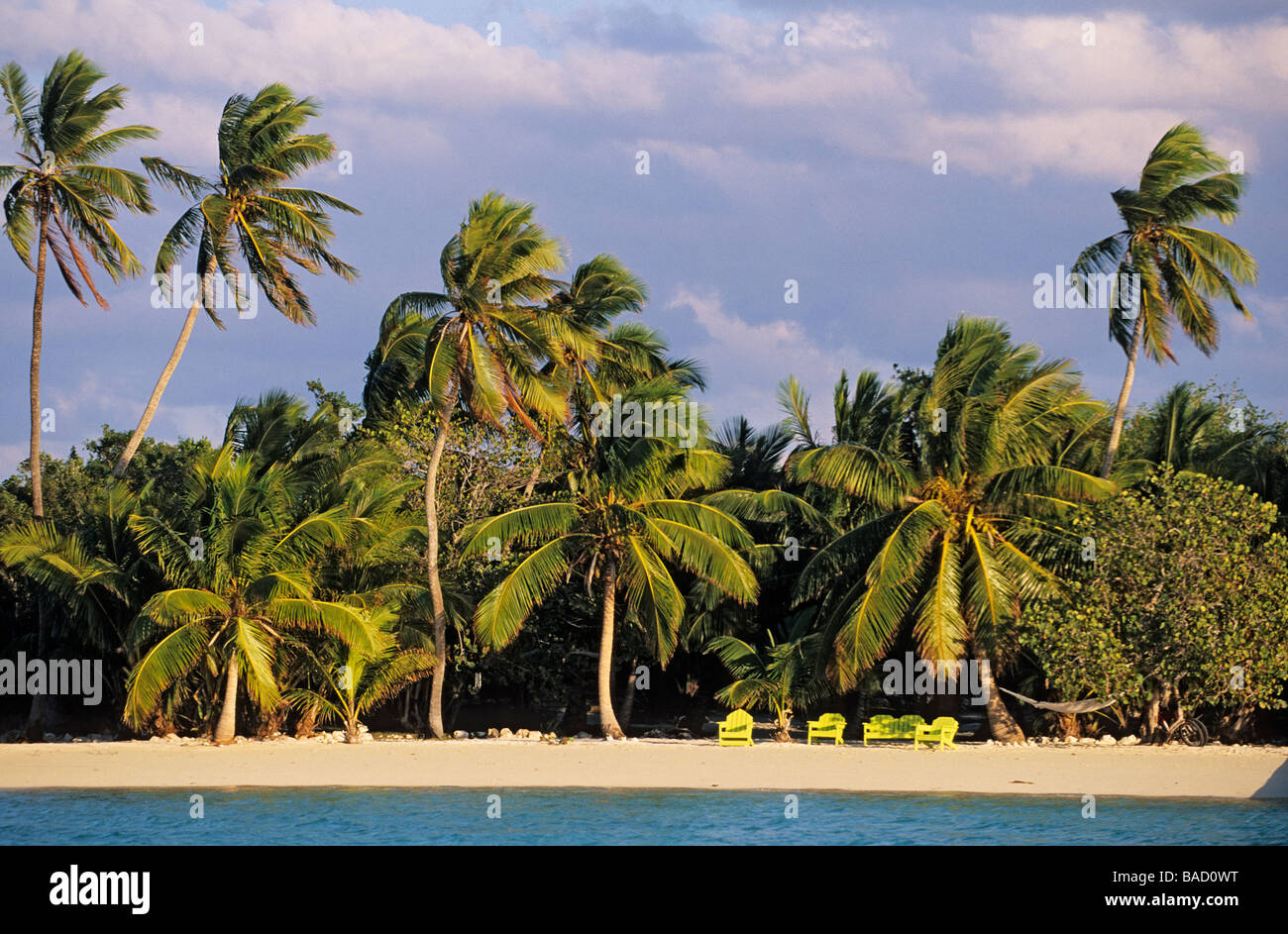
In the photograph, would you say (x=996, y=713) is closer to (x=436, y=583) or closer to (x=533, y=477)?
(x=436, y=583)

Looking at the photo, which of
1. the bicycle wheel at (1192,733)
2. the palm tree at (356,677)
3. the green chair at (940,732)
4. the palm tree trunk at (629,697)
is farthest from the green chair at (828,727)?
the palm tree at (356,677)

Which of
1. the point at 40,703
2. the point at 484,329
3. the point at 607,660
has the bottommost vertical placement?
the point at 40,703

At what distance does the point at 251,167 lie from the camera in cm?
2605

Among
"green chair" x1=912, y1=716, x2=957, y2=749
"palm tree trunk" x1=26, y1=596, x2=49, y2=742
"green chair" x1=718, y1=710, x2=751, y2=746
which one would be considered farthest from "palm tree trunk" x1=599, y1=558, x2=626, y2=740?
"palm tree trunk" x1=26, y1=596, x2=49, y2=742

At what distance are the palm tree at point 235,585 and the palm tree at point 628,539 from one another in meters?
2.95

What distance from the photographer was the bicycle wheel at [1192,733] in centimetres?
2152

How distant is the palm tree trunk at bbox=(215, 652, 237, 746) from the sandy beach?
0.36 meters

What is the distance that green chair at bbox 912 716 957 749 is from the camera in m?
22.0

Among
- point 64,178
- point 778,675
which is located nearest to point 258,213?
point 64,178

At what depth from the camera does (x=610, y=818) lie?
50.4ft

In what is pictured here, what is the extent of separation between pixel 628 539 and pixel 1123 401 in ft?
34.7

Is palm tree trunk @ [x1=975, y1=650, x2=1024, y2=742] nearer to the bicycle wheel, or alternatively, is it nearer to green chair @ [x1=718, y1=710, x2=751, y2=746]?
the bicycle wheel
